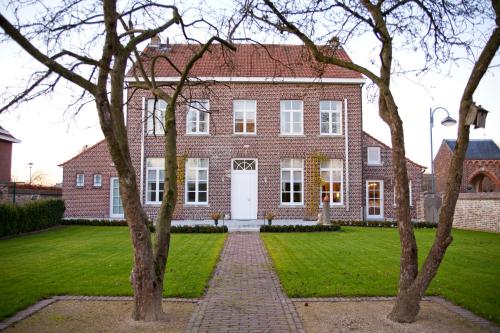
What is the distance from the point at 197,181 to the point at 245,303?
A: 15285 millimetres

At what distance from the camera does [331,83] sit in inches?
859

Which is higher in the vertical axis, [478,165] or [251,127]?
[251,127]

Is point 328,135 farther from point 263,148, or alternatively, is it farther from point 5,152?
point 5,152

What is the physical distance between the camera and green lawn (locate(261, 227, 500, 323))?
7.27 metres

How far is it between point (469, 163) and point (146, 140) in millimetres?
25659

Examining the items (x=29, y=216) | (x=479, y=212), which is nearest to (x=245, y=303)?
(x=29, y=216)

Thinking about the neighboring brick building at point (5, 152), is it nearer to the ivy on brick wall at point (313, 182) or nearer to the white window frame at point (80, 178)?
the white window frame at point (80, 178)

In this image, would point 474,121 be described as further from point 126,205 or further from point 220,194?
point 220,194

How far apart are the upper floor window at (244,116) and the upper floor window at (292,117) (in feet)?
4.84

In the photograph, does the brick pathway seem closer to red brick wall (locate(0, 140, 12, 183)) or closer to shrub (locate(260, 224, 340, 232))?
shrub (locate(260, 224, 340, 232))

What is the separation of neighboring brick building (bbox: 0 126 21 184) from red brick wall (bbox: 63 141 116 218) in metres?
6.98

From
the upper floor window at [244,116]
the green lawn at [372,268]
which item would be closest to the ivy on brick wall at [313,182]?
the upper floor window at [244,116]

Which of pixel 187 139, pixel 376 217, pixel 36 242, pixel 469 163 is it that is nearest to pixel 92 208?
pixel 187 139

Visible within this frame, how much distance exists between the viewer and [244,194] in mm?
21641
